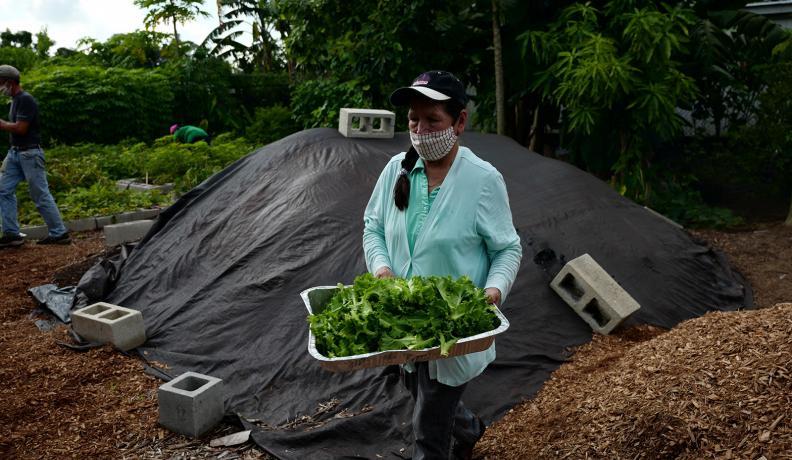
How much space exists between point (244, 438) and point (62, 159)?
8.97m

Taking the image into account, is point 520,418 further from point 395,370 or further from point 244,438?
point 244,438

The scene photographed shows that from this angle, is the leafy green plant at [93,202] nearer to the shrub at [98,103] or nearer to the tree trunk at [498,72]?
the tree trunk at [498,72]

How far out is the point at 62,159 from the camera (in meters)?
10.7

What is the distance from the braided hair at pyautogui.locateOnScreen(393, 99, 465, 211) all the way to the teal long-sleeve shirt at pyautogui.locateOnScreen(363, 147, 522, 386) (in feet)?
0.10

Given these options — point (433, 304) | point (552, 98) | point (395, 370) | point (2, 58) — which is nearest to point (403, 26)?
point (552, 98)

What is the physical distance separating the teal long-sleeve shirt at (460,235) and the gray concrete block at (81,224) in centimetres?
645

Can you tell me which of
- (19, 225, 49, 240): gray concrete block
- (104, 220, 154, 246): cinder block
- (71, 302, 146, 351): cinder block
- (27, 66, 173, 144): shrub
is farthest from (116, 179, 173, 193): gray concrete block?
(27, 66, 173, 144): shrub

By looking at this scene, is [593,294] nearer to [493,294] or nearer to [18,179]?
[493,294]

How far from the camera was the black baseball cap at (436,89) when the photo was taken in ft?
7.64

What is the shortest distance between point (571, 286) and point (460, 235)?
8.90ft

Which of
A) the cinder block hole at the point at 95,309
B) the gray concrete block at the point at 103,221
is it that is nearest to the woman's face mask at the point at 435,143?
the cinder block hole at the point at 95,309

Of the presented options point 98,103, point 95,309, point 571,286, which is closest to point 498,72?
point 571,286

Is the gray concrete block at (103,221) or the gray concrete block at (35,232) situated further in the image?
the gray concrete block at (103,221)

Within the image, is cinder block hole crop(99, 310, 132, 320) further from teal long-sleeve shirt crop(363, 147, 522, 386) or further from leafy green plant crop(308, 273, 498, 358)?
leafy green plant crop(308, 273, 498, 358)
